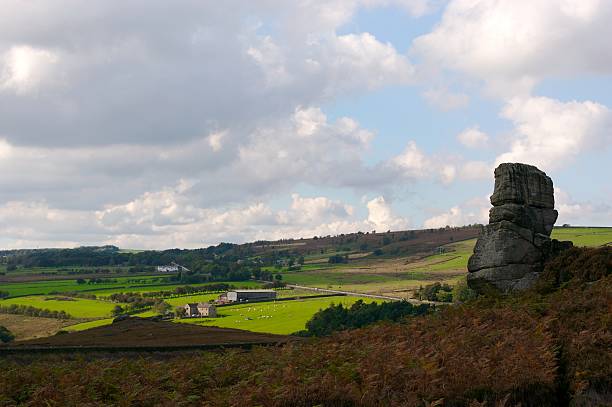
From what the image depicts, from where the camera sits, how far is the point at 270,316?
100 meters

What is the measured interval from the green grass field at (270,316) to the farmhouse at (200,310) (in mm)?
1323

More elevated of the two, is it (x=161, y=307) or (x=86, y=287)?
(x=86, y=287)

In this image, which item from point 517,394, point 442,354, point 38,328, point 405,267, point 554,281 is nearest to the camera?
point 517,394

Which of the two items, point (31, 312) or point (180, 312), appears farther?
point (31, 312)

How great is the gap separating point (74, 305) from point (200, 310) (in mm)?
26124

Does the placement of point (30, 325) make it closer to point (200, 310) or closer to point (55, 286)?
point (200, 310)

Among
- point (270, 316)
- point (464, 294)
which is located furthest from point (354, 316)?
point (270, 316)

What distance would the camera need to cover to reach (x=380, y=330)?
24.7 metres

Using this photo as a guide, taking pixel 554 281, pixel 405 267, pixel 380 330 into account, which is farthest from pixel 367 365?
pixel 405 267

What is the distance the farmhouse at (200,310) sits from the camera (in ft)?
355

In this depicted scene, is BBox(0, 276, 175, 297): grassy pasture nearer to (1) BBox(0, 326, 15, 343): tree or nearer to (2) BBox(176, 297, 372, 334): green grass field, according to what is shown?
(2) BBox(176, 297, 372, 334): green grass field

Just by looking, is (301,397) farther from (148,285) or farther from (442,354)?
(148,285)

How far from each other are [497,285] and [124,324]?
44.8 m

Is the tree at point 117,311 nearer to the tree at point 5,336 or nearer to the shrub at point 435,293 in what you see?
the tree at point 5,336
